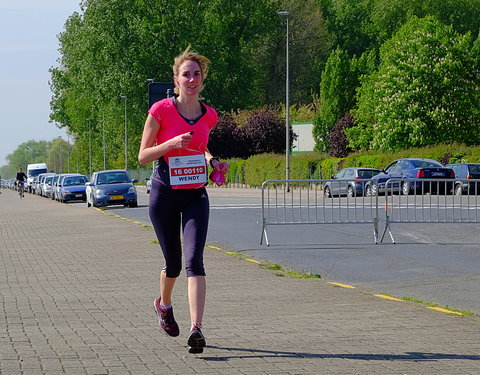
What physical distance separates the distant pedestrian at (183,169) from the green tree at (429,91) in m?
54.7

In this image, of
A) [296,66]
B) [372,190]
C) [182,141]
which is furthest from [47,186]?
[182,141]

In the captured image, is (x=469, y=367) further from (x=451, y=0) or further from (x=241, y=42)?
(x=451, y=0)

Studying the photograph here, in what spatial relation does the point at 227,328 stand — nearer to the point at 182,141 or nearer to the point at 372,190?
the point at 182,141

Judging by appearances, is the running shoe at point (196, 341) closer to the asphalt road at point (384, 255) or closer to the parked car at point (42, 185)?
the asphalt road at point (384, 255)

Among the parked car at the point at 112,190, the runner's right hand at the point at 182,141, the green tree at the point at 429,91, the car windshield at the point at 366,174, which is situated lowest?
the parked car at the point at 112,190

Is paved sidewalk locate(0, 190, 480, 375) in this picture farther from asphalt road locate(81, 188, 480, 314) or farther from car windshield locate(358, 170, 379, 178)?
car windshield locate(358, 170, 379, 178)

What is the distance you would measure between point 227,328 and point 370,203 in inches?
429

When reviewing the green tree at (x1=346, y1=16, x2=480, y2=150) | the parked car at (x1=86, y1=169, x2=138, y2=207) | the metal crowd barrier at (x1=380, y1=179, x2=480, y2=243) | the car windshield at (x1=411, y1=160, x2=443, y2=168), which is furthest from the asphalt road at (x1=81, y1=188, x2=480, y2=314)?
the green tree at (x1=346, y1=16, x2=480, y2=150)

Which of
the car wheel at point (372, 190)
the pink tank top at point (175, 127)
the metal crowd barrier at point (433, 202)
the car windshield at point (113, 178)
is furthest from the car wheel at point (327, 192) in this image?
the car windshield at point (113, 178)

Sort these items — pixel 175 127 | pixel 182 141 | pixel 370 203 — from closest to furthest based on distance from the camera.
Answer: pixel 182 141 < pixel 175 127 < pixel 370 203

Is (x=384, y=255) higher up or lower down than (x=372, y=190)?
lower down

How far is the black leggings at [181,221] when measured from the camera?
23.8 feet

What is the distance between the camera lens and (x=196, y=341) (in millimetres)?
6992

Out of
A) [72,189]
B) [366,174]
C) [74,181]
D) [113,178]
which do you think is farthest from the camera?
[74,181]
